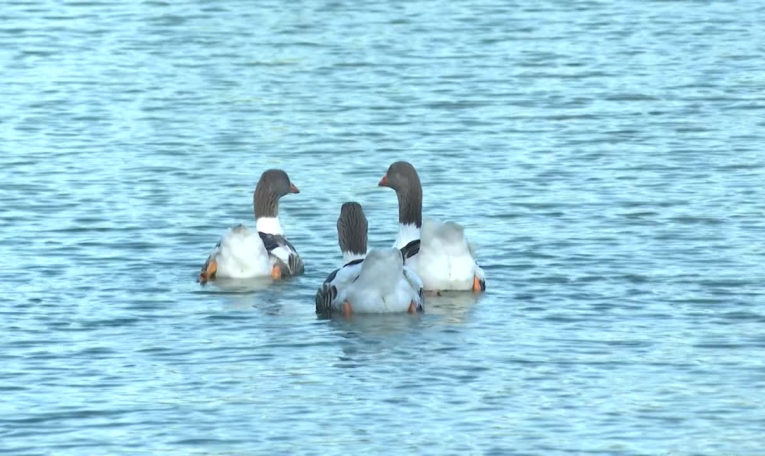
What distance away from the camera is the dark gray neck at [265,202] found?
76.7 feet

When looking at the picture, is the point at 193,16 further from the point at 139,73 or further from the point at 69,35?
the point at 139,73

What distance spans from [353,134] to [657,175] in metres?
5.68

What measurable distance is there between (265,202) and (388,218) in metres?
2.59

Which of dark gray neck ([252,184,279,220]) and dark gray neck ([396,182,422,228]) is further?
dark gray neck ([252,184,279,220])

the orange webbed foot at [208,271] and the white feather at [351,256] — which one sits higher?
the white feather at [351,256]

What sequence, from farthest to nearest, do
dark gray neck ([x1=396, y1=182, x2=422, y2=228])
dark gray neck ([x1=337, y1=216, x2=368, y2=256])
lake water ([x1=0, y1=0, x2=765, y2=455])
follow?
1. dark gray neck ([x1=396, y1=182, x2=422, y2=228])
2. dark gray neck ([x1=337, y1=216, x2=368, y2=256])
3. lake water ([x1=0, y1=0, x2=765, y2=455])

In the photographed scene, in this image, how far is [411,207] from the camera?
22.3 meters

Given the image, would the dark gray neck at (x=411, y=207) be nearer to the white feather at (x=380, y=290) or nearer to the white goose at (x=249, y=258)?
the white goose at (x=249, y=258)

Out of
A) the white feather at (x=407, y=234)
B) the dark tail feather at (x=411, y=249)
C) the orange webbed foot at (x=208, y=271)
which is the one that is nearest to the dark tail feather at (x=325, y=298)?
the dark tail feather at (x=411, y=249)

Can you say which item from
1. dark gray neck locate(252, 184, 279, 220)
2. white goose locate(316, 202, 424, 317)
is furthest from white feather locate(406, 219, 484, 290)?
dark gray neck locate(252, 184, 279, 220)

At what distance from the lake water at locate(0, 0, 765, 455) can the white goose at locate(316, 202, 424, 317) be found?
18 centimetres

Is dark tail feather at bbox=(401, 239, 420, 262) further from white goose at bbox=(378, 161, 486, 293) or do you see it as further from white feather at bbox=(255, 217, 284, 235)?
white feather at bbox=(255, 217, 284, 235)

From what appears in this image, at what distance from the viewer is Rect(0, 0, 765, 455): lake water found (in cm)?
1590

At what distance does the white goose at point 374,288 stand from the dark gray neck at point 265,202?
3.69m
